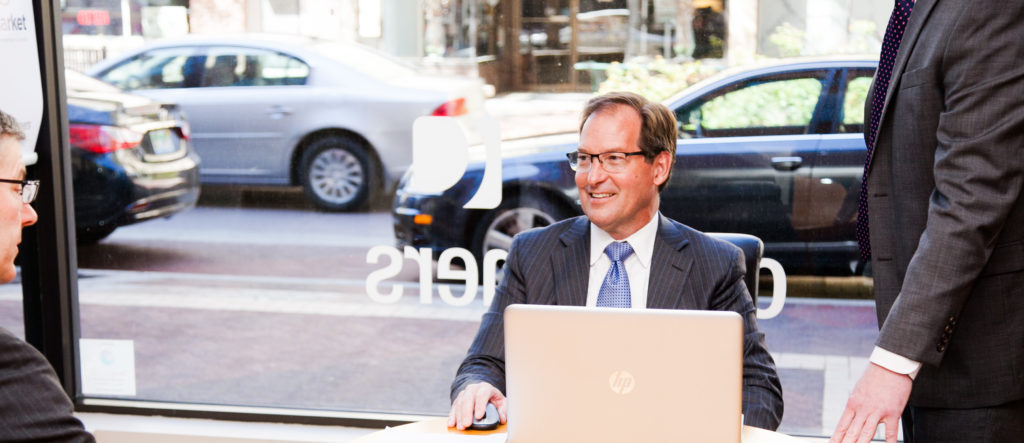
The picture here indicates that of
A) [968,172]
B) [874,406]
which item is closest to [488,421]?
[874,406]

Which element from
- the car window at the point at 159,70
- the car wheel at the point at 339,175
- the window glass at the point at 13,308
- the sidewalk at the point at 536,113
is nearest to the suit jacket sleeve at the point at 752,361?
the sidewalk at the point at 536,113

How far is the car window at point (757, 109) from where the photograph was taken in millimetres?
3443

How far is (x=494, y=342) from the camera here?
7.68 ft

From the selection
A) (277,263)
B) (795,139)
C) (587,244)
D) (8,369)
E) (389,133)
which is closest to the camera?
(8,369)

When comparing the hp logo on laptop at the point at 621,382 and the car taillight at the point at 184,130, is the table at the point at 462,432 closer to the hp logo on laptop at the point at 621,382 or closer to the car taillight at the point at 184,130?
the hp logo on laptop at the point at 621,382

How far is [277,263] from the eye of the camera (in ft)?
13.7

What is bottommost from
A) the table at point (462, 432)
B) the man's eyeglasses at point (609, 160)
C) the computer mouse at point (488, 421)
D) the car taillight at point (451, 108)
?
the table at point (462, 432)

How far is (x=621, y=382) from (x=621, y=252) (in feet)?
2.77

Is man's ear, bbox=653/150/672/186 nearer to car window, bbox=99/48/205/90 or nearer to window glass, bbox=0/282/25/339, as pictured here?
car window, bbox=99/48/205/90

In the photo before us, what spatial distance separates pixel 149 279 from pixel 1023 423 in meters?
3.34

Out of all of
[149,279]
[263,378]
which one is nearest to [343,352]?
[263,378]

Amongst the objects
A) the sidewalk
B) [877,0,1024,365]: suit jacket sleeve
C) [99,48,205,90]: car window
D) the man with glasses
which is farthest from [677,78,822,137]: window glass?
the man with glasses

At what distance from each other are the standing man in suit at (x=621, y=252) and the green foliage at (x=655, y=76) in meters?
1.17

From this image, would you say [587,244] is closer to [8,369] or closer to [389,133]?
[8,369]
